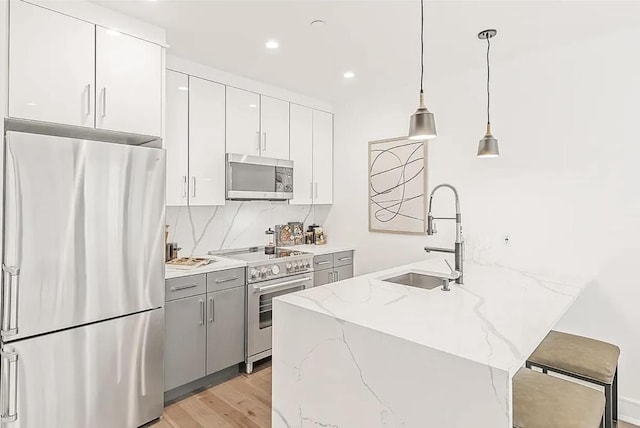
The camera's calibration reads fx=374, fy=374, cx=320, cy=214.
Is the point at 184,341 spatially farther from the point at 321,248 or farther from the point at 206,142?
the point at 321,248

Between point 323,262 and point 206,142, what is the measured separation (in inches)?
64.2

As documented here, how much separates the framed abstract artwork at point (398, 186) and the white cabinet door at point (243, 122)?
1.24 m

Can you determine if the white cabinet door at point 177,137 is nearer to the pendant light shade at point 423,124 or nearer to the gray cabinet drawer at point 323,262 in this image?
the gray cabinet drawer at point 323,262

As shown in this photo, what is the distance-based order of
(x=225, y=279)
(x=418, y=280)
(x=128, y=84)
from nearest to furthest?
(x=128, y=84) < (x=418, y=280) < (x=225, y=279)

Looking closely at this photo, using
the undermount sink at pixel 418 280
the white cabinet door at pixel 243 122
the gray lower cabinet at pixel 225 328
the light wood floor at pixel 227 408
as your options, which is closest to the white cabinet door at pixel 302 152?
the white cabinet door at pixel 243 122

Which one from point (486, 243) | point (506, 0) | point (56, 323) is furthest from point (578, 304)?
point (56, 323)

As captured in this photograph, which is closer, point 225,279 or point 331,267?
point 225,279

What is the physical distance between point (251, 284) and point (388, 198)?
163 cm

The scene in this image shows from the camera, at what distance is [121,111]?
2.29 m

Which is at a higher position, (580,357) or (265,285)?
(265,285)

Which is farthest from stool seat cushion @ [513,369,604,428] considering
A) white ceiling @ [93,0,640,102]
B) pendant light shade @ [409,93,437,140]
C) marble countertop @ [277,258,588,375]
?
white ceiling @ [93,0,640,102]

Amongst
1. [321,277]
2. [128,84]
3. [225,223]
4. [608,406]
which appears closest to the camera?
[608,406]

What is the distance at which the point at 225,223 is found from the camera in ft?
12.1

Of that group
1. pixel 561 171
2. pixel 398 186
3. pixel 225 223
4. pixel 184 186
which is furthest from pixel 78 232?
pixel 561 171
